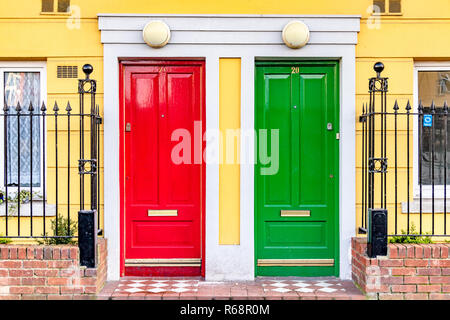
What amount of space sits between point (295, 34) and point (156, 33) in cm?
160

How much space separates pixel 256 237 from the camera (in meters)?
5.81

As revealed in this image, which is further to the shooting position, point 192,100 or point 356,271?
point 192,100

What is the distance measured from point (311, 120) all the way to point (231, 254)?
1870 millimetres

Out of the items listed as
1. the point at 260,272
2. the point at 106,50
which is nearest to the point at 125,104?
the point at 106,50

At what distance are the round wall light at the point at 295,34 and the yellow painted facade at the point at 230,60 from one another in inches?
8.6

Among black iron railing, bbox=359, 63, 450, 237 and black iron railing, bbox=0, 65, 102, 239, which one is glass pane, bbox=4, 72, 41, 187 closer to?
black iron railing, bbox=0, 65, 102, 239

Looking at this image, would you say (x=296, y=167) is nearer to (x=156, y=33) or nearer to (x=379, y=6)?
(x=379, y=6)

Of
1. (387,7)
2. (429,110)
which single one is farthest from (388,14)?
(429,110)

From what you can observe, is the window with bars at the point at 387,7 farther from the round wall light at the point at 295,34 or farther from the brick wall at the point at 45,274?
the brick wall at the point at 45,274

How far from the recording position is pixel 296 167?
580 cm

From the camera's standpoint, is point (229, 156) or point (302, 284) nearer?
point (302, 284)

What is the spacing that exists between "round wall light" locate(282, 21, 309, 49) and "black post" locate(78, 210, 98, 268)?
295cm

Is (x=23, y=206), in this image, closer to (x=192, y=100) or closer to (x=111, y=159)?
(x=111, y=159)

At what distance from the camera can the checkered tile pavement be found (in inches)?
200
